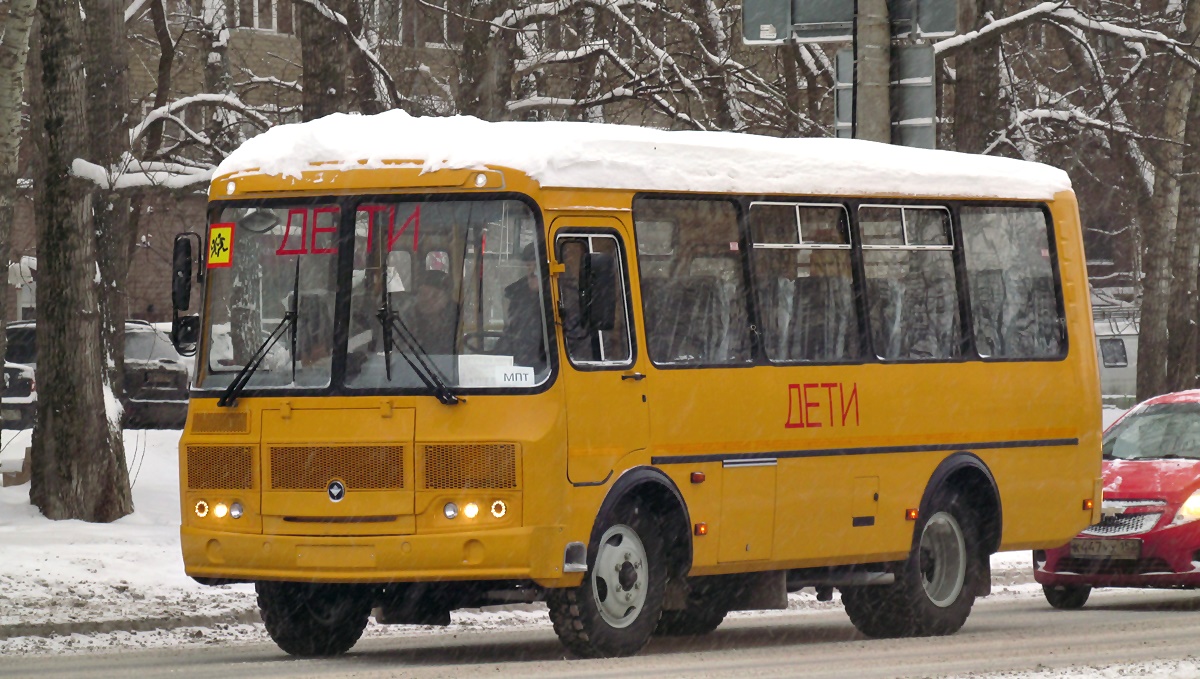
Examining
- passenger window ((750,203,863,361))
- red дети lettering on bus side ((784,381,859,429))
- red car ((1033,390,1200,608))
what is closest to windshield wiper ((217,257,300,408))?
passenger window ((750,203,863,361))

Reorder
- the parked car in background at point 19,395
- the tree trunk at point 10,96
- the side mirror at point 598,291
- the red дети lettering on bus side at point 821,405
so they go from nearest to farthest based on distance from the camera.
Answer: the side mirror at point 598,291 < the red дети lettering on bus side at point 821,405 < the tree trunk at point 10,96 < the parked car in background at point 19,395

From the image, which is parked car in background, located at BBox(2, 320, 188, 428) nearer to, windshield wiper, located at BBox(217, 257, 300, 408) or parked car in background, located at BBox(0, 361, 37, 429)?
parked car in background, located at BBox(0, 361, 37, 429)

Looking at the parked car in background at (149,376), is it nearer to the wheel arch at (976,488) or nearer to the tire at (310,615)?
the wheel arch at (976,488)

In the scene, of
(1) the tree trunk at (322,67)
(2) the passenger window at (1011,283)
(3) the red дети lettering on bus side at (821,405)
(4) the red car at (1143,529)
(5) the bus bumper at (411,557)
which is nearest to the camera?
(5) the bus bumper at (411,557)

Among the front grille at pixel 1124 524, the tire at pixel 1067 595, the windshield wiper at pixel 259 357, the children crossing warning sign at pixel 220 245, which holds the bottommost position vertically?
the tire at pixel 1067 595

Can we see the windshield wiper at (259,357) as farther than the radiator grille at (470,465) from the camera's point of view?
Yes

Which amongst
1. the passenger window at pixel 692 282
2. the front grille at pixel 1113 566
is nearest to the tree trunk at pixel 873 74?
the front grille at pixel 1113 566

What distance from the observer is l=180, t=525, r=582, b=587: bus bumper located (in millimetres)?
10953

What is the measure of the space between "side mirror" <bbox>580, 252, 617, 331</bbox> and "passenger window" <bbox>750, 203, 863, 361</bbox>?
5.34 feet

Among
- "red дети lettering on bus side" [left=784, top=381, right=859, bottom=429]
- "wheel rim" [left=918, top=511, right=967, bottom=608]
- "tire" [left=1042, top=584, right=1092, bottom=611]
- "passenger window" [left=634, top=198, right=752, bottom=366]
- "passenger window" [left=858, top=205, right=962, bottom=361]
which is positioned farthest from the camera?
"tire" [left=1042, top=584, right=1092, bottom=611]

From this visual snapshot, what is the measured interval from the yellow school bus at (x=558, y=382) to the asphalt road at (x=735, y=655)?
0.34 meters

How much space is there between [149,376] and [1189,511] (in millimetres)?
19272

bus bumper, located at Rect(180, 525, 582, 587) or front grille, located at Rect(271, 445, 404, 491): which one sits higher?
front grille, located at Rect(271, 445, 404, 491)

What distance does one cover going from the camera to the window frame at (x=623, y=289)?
37.1 feet
